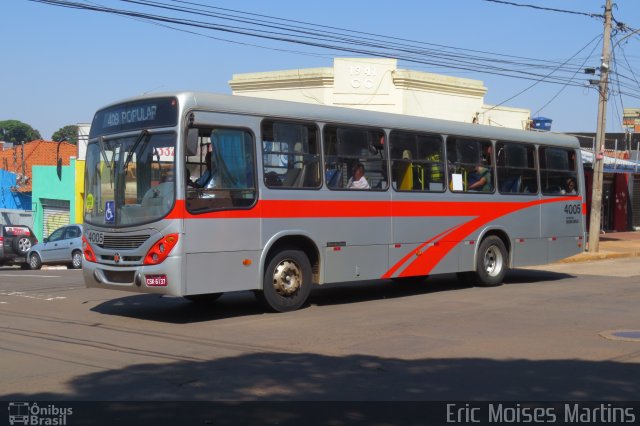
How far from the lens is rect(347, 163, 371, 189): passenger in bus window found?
532 inches

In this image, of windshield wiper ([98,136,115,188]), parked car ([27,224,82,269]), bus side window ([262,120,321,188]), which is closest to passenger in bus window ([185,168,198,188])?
bus side window ([262,120,321,188])

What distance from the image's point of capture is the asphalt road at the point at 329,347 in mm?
7320

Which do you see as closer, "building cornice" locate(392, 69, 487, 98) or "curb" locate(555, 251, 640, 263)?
"curb" locate(555, 251, 640, 263)

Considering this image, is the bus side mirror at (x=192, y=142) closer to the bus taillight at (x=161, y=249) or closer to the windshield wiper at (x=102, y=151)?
the bus taillight at (x=161, y=249)

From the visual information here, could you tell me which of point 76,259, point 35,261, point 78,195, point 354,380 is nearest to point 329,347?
point 354,380

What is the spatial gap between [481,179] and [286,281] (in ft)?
18.1

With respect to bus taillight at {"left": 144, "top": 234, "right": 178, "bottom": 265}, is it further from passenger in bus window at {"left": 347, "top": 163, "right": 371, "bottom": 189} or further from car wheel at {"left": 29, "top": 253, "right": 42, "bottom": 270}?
car wheel at {"left": 29, "top": 253, "right": 42, "bottom": 270}

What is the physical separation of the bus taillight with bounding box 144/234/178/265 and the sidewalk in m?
16.1

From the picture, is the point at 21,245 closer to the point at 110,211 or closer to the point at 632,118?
the point at 110,211

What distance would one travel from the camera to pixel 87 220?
12.2 meters

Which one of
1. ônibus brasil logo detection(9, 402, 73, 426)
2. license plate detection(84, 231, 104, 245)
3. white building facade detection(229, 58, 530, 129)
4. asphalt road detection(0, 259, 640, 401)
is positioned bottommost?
asphalt road detection(0, 259, 640, 401)

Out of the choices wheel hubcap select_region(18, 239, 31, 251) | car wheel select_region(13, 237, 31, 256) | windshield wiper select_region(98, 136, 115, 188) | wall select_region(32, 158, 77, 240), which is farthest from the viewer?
wall select_region(32, 158, 77, 240)

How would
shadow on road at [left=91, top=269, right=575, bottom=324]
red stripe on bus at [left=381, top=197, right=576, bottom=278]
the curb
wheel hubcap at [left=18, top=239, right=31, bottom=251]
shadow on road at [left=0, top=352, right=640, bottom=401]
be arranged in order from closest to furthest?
shadow on road at [left=0, top=352, right=640, bottom=401], shadow on road at [left=91, top=269, right=575, bottom=324], red stripe on bus at [left=381, top=197, right=576, bottom=278], the curb, wheel hubcap at [left=18, top=239, right=31, bottom=251]

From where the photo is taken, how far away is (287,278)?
1249cm
